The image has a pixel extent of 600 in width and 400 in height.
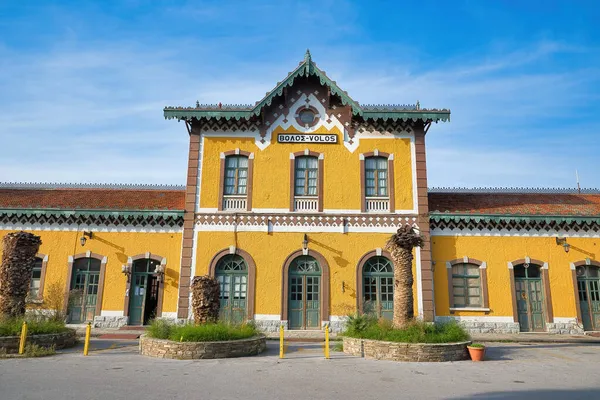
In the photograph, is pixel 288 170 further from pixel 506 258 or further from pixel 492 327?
pixel 492 327

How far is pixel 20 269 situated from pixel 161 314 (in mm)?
5272

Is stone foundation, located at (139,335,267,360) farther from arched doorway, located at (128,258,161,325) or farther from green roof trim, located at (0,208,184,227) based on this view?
green roof trim, located at (0,208,184,227)

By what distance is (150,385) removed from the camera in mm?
7566

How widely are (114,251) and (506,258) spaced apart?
15.4 m

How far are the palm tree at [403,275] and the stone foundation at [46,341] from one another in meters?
9.18

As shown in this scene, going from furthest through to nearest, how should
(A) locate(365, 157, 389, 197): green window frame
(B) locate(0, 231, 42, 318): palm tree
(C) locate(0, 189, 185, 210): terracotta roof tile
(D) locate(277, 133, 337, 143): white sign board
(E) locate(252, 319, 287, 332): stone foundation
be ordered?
A: (C) locate(0, 189, 185, 210): terracotta roof tile
(D) locate(277, 133, 337, 143): white sign board
(A) locate(365, 157, 389, 197): green window frame
(E) locate(252, 319, 287, 332): stone foundation
(B) locate(0, 231, 42, 318): palm tree

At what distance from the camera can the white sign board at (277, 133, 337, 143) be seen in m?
17.0

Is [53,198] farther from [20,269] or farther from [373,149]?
[373,149]

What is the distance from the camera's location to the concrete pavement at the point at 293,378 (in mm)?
7117

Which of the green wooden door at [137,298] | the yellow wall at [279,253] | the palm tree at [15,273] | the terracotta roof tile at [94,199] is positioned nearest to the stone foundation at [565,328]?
the yellow wall at [279,253]

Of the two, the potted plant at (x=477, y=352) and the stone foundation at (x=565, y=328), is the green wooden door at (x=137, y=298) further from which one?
the stone foundation at (x=565, y=328)

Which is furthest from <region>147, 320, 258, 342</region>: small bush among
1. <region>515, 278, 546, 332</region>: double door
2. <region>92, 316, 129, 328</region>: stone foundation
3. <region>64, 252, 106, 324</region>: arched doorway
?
<region>515, 278, 546, 332</region>: double door

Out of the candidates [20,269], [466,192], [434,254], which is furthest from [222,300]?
[466,192]

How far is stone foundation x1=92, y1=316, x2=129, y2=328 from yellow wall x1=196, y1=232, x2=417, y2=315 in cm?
336
